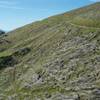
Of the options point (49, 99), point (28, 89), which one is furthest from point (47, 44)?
point (49, 99)

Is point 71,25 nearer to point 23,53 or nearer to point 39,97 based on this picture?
point 23,53

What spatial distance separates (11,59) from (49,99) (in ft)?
99.6

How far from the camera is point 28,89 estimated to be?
204 feet

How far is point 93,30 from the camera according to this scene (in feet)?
251

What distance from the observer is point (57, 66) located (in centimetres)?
6662

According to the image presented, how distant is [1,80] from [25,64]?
27.7 ft

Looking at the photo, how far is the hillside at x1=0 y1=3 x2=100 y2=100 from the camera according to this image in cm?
5638

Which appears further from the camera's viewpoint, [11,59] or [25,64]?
[11,59]

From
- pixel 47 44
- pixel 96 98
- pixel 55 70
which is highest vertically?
pixel 47 44

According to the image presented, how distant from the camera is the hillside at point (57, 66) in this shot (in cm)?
5638

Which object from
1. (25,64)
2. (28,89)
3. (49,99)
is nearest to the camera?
(49,99)

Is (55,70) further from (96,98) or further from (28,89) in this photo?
(96,98)

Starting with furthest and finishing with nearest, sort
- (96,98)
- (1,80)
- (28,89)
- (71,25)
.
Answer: (71,25)
(1,80)
(28,89)
(96,98)

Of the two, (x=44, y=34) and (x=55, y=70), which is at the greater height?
(x=44, y=34)
